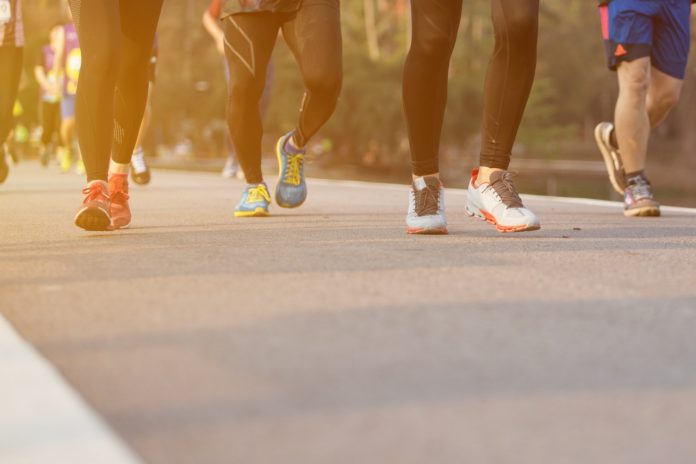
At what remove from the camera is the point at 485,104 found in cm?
570

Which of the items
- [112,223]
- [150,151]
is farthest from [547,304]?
[150,151]

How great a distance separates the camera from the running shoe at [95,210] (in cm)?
536

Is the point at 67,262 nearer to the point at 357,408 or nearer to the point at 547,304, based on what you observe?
the point at 547,304

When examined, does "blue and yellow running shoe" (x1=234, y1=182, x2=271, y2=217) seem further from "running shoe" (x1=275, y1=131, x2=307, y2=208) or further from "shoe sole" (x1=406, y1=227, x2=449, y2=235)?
"shoe sole" (x1=406, y1=227, x2=449, y2=235)

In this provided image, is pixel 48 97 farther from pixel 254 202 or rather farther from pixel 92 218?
pixel 92 218

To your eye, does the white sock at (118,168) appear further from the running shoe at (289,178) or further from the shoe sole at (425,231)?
the shoe sole at (425,231)

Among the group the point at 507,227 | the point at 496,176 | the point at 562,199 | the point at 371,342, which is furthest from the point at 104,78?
the point at 562,199

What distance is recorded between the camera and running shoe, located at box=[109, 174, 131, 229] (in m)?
5.84

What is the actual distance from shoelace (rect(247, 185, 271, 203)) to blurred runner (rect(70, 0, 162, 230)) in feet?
3.22

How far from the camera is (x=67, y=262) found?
431 centimetres

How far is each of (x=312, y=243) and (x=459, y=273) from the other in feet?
3.86

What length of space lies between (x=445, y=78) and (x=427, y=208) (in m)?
0.62

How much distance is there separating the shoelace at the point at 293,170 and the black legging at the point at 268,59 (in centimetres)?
10

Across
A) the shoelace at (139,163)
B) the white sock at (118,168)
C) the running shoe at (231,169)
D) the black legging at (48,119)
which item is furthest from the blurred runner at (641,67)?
the black legging at (48,119)
